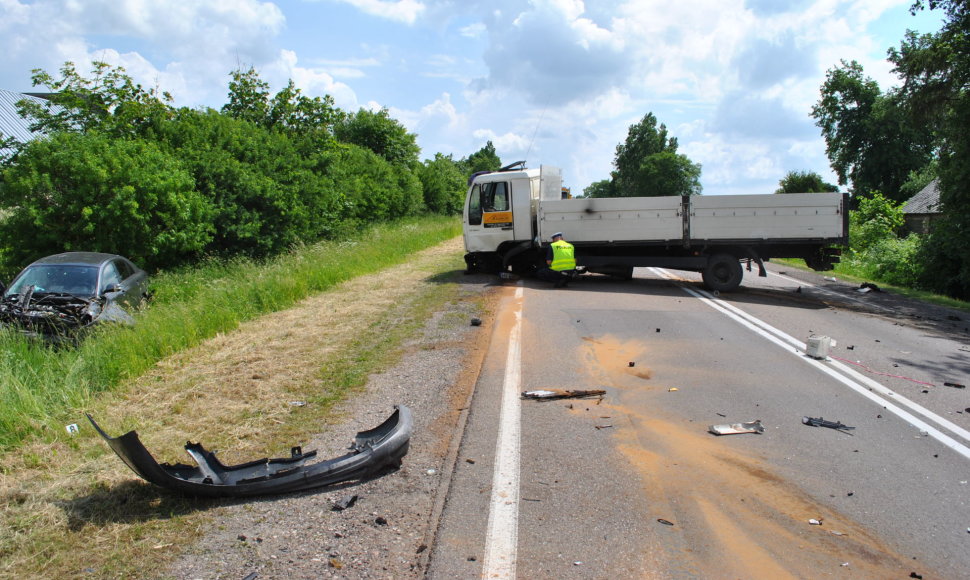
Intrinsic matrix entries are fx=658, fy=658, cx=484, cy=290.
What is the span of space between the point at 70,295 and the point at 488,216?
9.76 m

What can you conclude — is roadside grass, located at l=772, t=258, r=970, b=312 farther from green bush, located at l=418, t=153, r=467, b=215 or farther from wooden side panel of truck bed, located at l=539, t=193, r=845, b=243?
green bush, located at l=418, t=153, r=467, b=215

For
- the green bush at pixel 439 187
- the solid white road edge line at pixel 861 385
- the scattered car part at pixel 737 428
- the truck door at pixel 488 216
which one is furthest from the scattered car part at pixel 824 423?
the green bush at pixel 439 187

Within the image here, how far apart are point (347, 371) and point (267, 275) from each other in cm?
866

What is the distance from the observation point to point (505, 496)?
4328 millimetres

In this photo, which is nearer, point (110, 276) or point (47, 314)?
point (47, 314)

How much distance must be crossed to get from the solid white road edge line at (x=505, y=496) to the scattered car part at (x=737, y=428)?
5.71ft

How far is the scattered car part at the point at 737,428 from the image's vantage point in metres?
5.75

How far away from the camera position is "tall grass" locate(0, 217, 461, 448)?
6.09 meters

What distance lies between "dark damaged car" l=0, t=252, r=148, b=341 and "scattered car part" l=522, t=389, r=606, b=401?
6.60 metres

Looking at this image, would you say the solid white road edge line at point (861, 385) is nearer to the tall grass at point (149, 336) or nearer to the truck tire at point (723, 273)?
the truck tire at point (723, 273)

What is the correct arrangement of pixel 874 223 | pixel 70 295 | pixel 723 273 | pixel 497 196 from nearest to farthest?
1. pixel 70 295
2. pixel 723 273
3. pixel 497 196
4. pixel 874 223

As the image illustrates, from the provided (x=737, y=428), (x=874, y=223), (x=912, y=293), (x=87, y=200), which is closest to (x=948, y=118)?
(x=912, y=293)

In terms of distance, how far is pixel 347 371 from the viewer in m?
7.39

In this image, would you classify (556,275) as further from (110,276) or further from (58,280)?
(58,280)
